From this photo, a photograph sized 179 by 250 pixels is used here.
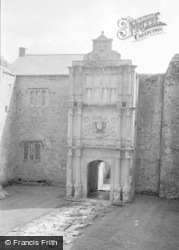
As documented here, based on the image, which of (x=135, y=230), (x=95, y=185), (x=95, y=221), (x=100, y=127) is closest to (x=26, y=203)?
(x=95, y=221)

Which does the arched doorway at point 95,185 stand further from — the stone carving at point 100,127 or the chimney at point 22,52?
the chimney at point 22,52

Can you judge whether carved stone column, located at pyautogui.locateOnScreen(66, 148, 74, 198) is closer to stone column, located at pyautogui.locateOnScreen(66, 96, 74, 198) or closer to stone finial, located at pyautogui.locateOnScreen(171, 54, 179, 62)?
stone column, located at pyautogui.locateOnScreen(66, 96, 74, 198)

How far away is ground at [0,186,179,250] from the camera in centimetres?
1398

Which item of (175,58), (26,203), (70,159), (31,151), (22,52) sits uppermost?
(22,52)

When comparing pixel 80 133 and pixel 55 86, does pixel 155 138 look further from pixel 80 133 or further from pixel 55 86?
pixel 55 86

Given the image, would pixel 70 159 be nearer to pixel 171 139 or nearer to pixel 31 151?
pixel 31 151

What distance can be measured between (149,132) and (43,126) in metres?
8.71

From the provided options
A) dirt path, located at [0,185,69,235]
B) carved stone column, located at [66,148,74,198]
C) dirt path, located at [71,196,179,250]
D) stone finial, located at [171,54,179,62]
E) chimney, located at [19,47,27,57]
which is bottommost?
dirt path, located at [71,196,179,250]

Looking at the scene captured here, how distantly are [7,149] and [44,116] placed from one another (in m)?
4.02

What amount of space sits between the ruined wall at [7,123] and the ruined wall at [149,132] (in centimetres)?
1039

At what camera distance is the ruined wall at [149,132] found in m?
23.7

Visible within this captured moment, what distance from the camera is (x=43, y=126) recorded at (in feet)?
85.3

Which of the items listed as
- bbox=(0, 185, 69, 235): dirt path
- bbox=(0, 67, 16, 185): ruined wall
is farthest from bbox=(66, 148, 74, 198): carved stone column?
bbox=(0, 67, 16, 185): ruined wall

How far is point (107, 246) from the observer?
44.1 ft
